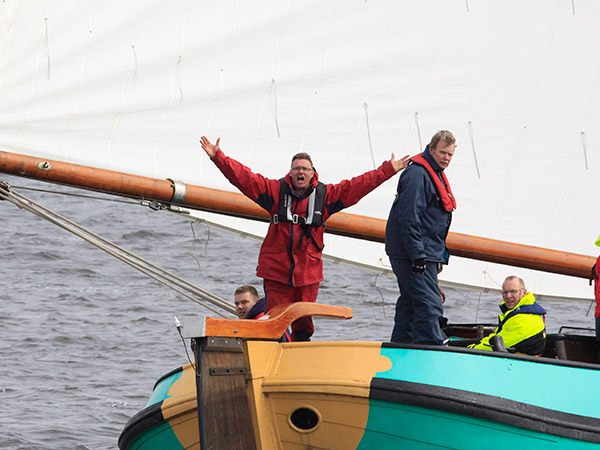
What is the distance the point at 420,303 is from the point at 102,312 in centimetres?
771

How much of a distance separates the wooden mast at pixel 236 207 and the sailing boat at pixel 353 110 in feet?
0.04

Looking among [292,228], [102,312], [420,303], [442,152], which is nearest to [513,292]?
[420,303]

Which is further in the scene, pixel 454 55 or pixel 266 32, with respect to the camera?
pixel 454 55

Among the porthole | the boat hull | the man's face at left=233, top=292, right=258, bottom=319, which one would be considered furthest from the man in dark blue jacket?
the man's face at left=233, top=292, right=258, bottom=319

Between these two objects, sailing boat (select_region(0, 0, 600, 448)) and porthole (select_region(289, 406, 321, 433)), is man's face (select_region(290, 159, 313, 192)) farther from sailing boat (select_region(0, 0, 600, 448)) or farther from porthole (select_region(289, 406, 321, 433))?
porthole (select_region(289, 406, 321, 433))

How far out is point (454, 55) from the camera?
658cm

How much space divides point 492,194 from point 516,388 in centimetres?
261

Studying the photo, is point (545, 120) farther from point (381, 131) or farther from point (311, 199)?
point (311, 199)

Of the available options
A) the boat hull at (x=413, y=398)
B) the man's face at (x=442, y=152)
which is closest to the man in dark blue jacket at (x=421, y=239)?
the man's face at (x=442, y=152)

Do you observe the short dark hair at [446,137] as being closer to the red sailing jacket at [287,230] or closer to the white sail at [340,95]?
the red sailing jacket at [287,230]

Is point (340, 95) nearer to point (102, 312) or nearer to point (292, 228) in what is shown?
point (292, 228)

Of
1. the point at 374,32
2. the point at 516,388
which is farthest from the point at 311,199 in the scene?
the point at 374,32

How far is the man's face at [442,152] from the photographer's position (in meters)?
4.69

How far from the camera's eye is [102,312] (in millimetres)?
11781
